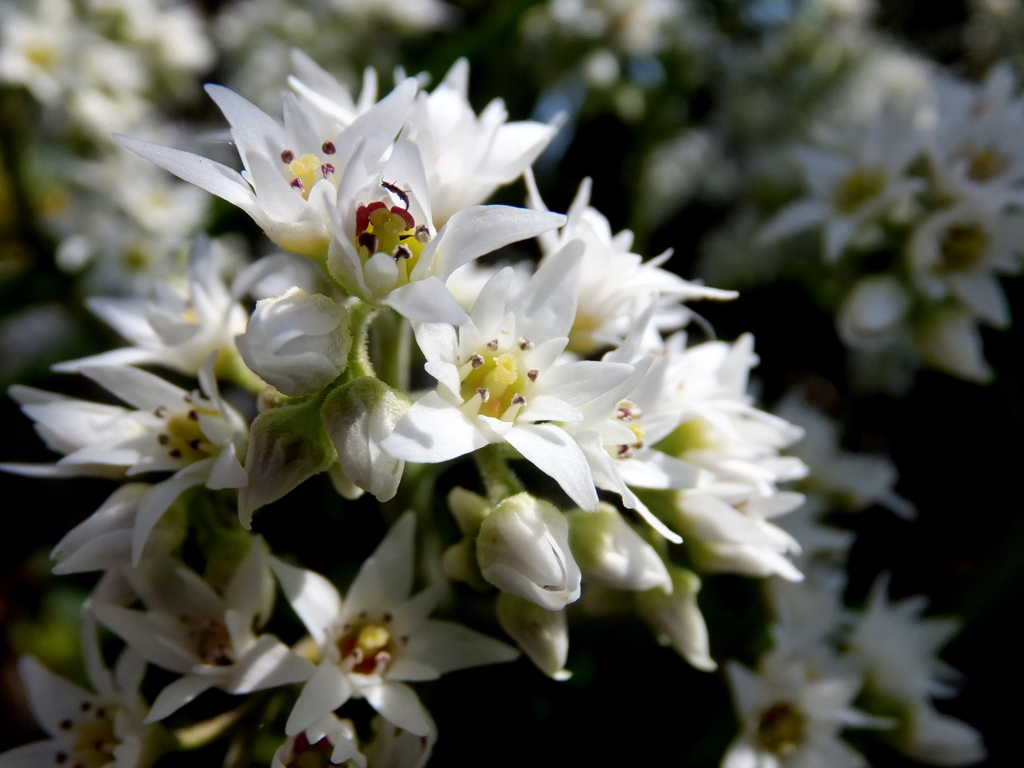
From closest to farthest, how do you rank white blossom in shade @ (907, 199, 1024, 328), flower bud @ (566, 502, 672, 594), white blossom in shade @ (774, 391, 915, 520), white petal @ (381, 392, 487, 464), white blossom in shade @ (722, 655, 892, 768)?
white petal @ (381, 392, 487, 464), flower bud @ (566, 502, 672, 594), white blossom in shade @ (722, 655, 892, 768), white blossom in shade @ (907, 199, 1024, 328), white blossom in shade @ (774, 391, 915, 520)

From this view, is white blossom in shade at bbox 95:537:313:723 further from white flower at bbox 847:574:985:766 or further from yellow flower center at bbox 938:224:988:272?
yellow flower center at bbox 938:224:988:272

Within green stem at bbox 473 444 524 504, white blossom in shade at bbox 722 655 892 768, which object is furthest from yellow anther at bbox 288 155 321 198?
white blossom in shade at bbox 722 655 892 768

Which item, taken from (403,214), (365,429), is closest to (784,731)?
(365,429)

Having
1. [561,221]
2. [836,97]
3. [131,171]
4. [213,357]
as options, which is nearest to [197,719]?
[213,357]

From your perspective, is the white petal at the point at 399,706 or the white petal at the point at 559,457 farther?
the white petal at the point at 399,706

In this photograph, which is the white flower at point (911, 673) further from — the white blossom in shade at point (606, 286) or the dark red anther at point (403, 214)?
the dark red anther at point (403, 214)

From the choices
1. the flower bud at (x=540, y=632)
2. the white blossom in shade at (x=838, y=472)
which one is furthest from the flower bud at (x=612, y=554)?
the white blossom in shade at (x=838, y=472)

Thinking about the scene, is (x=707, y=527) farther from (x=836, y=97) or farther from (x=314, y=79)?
(x=836, y=97)
